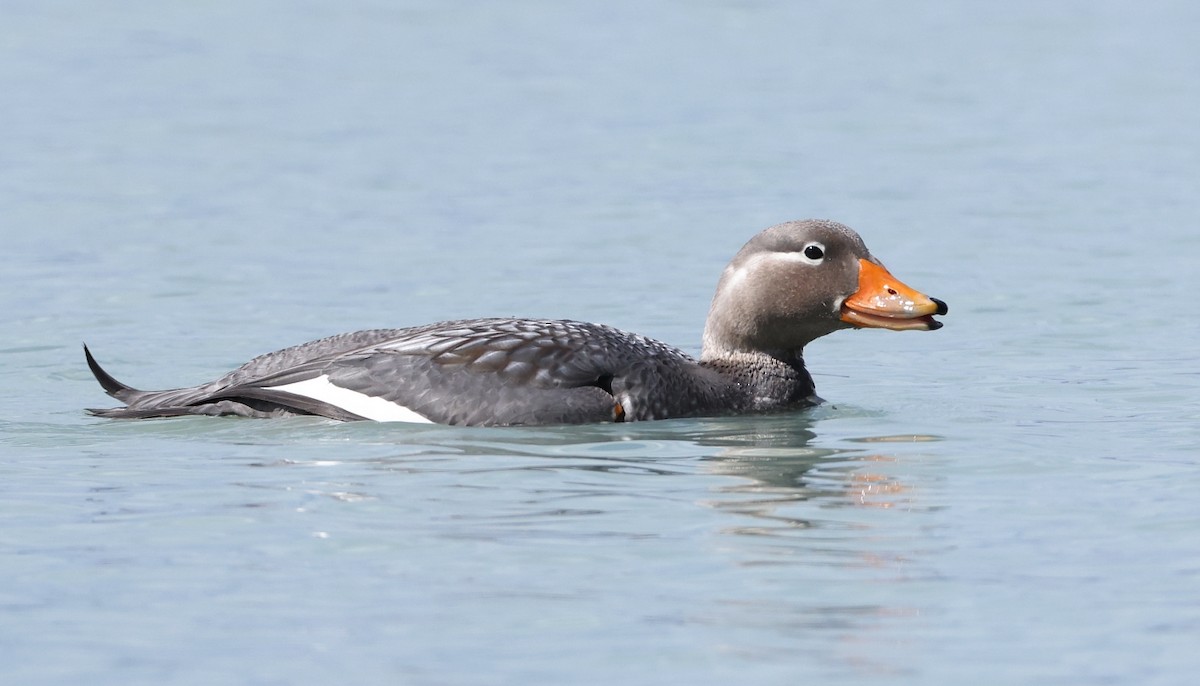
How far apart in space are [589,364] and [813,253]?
1.51m

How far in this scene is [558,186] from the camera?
2158 centimetres

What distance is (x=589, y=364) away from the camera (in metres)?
11.4

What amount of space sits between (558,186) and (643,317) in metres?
5.62

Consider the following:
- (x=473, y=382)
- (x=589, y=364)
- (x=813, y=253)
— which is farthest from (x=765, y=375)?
(x=473, y=382)

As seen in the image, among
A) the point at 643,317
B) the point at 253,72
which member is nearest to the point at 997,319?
the point at 643,317

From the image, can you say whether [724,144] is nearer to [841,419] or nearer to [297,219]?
[297,219]

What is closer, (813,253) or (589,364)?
(589,364)

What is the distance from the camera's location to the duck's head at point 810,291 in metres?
11.9

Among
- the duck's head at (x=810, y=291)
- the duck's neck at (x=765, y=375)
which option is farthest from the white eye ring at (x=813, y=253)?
the duck's neck at (x=765, y=375)

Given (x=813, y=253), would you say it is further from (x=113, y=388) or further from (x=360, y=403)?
(x=113, y=388)

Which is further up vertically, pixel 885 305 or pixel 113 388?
pixel 885 305

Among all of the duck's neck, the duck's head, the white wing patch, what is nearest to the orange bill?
the duck's head

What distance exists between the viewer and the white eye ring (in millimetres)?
12016

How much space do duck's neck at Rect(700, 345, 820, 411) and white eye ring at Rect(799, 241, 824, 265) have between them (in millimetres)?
593
